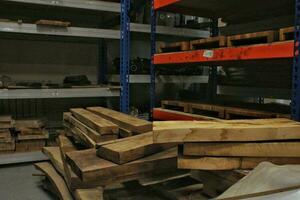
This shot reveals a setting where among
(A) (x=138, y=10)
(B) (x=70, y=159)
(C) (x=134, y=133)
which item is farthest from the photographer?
(A) (x=138, y=10)

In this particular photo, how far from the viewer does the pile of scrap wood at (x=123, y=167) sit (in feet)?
5.16

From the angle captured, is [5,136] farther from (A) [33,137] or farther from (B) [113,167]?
(B) [113,167]

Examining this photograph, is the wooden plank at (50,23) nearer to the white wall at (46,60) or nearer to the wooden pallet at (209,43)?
the white wall at (46,60)

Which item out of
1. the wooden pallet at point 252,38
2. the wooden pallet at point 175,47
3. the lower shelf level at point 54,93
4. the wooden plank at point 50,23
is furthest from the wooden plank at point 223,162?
the wooden plank at point 50,23

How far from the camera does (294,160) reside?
1450 millimetres

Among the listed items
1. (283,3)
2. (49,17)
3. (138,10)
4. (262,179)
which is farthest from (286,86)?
(49,17)

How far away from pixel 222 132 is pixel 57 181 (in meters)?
1.34

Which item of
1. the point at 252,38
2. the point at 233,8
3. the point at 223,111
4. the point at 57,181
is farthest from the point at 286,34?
the point at 57,181

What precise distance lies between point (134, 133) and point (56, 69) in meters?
2.27

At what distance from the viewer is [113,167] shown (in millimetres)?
1567

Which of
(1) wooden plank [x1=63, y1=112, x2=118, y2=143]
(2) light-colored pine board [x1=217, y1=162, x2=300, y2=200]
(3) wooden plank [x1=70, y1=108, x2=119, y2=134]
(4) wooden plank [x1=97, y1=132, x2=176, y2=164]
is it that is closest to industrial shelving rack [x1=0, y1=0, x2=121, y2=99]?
(1) wooden plank [x1=63, y1=112, x2=118, y2=143]

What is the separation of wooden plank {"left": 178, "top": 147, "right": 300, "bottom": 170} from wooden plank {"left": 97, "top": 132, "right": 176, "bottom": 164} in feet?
0.88

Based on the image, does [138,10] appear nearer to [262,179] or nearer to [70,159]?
[70,159]

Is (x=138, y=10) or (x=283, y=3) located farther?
(x=138, y=10)
